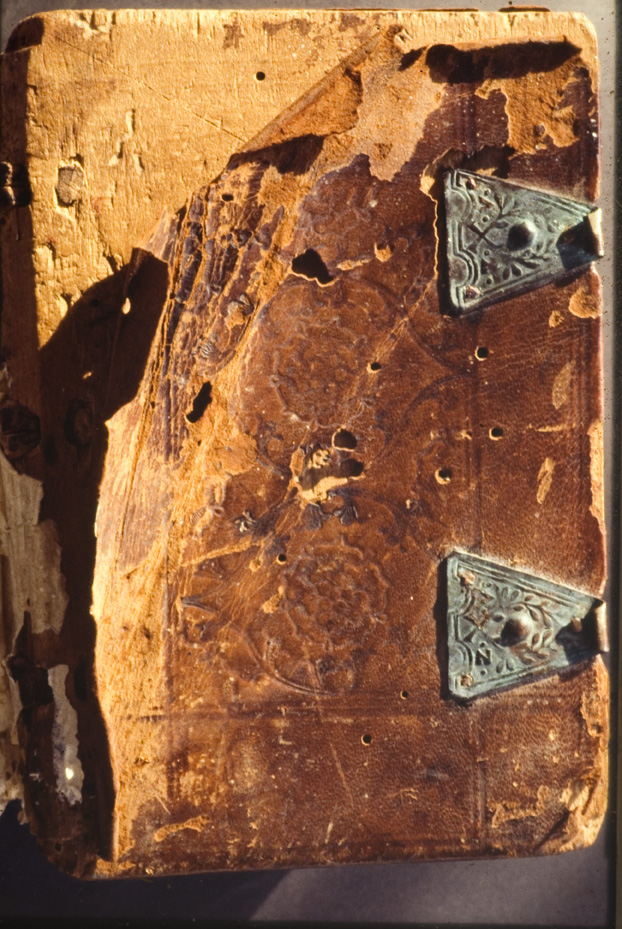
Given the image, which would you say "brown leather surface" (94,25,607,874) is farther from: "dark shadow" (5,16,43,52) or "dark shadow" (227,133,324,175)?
"dark shadow" (5,16,43,52)

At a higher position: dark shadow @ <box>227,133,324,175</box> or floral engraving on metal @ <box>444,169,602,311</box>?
dark shadow @ <box>227,133,324,175</box>

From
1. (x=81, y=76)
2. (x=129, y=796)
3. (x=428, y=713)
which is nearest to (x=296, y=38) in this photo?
(x=81, y=76)

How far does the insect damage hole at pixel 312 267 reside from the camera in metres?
1.56

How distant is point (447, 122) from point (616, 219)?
0.83 metres

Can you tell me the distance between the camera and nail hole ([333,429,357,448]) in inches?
62.6

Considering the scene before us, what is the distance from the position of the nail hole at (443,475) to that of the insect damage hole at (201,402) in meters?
0.47

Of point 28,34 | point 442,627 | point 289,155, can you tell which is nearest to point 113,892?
point 442,627

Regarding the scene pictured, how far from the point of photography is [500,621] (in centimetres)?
163

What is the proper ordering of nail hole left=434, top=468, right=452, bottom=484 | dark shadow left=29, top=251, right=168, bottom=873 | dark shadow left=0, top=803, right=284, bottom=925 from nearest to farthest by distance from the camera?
1. dark shadow left=29, top=251, right=168, bottom=873
2. nail hole left=434, top=468, right=452, bottom=484
3. dark shadow left=0, top=803, right=284, bottom=925

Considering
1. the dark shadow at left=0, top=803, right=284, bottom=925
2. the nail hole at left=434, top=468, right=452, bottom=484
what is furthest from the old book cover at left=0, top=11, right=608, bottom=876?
the dark shadow at left=0, top=803, right=284, bottom=925

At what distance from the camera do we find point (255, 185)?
1504 mm

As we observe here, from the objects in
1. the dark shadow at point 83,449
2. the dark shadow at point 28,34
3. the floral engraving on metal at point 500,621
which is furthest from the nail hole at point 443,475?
the dark shadow at point 28,34

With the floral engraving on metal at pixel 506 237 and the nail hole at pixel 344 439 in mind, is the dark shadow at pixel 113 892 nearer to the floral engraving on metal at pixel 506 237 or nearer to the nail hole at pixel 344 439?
the nail hole at pixel 344 439

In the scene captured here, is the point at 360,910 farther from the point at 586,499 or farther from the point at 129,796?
the point at 586,499
